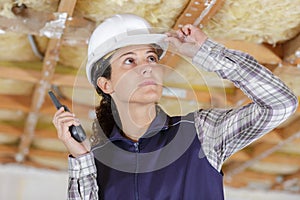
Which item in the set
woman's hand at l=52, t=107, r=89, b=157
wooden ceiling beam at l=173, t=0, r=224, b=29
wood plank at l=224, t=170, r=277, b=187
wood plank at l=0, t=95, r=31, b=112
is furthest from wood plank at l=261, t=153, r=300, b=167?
woman's hand at l=52, t=107, r=89, b=157

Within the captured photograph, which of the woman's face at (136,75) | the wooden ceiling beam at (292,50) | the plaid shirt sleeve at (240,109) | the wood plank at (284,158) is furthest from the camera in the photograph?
the wood plank at (284,158)

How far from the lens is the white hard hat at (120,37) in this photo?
1837 millimetres

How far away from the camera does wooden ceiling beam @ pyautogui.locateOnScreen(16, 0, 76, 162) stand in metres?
2.45

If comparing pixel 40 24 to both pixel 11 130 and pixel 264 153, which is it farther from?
pixel 264 153

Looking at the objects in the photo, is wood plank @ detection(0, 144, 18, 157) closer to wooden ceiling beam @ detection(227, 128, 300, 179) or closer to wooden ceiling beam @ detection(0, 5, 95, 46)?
wooden ceiling beam @ detection(227, 128, 300, 179)

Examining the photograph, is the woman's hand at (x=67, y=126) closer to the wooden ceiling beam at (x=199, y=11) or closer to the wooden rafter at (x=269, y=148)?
the wooden ceiling beam at (x=199, y=11)

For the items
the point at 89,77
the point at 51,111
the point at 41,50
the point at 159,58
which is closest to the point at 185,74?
the point at 159,58

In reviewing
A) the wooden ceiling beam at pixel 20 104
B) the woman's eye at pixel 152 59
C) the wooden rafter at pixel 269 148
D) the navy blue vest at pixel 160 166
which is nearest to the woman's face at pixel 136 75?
the woman's eye at pixel 152 59

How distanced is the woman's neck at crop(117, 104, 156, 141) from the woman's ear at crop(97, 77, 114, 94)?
2.8 inches

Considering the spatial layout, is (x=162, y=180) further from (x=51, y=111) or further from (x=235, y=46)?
(x=51, y=111)

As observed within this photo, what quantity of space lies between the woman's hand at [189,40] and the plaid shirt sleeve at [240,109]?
2cm

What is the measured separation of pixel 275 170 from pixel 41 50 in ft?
8.90

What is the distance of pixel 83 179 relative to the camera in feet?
5.73

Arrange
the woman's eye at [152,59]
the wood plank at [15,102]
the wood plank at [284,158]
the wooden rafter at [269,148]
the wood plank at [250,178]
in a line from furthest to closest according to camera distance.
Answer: the wood plank at [250,178], the wood plank at [284,158], the wooden rafter at [269,148], the wood plank at [15,102], the woman's eye at [152,59]
